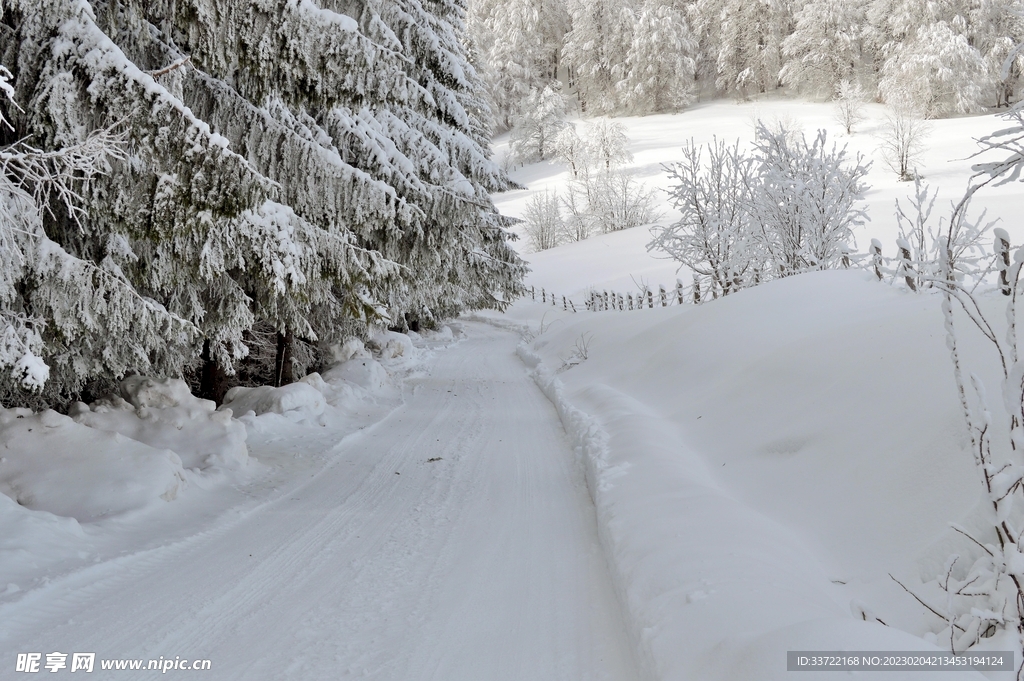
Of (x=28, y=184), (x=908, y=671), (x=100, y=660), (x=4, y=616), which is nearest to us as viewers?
(x=908, y=671)

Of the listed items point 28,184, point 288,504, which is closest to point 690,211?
point 288,504

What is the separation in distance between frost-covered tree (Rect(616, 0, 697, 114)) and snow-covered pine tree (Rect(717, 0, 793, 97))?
10.7 ft

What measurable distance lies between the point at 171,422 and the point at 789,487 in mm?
5718

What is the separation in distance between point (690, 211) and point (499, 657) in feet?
44.6

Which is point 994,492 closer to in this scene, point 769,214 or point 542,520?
point 542,520

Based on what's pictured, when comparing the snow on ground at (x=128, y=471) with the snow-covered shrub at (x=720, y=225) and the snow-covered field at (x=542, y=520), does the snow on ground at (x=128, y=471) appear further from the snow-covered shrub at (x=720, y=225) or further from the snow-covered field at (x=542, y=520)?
the snow-covered shrub at (x=720, y=225)

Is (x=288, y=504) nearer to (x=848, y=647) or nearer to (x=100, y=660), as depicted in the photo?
(x=100, y=660)

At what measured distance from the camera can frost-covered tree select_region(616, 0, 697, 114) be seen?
55031mm

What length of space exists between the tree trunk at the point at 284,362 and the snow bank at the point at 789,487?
5910 millimetres

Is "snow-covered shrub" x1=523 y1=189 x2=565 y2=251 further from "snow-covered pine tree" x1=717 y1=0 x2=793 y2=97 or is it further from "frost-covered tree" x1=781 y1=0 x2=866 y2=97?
"frost-covered tree" x1=781 y1=0 x2=866 y2=97

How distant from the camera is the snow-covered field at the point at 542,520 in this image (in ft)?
9.62

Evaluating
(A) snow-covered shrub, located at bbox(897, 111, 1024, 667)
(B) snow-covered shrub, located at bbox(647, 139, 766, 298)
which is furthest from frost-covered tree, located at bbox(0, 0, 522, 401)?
(B) snow-covered shrub, located at bbox(647, 139, 766, 298)

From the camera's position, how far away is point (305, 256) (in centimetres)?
538

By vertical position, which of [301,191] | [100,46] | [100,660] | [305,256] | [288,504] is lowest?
[288,504]
